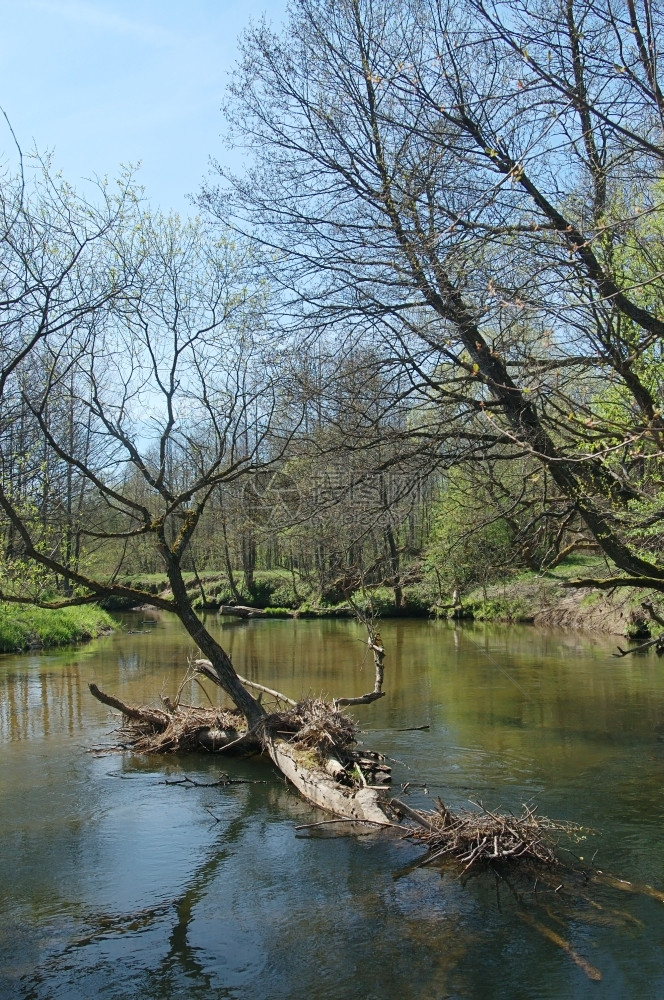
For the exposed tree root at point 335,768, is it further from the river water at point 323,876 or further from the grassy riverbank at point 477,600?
the grassy riverbank at point 477,600

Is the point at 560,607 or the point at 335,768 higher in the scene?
the point at 560,607

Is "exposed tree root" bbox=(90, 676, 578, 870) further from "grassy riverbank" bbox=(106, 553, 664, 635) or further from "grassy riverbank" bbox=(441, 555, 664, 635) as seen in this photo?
"grassy riverbank" bbox=(441, 555, 664, 635)

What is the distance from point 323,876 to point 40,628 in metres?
20.2

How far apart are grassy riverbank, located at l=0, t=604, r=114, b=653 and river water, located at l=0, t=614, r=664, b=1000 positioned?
9314mm

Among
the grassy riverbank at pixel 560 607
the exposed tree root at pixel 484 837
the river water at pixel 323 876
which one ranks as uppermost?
the grassy riverbank at pixel 560 607

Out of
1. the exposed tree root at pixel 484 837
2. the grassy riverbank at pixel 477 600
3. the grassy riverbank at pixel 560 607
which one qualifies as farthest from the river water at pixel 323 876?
the grassy riverbank at pixel 560 607

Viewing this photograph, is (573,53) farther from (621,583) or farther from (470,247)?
(621,583)

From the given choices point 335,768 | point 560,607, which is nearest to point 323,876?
point 335,768

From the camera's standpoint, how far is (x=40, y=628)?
24891mm

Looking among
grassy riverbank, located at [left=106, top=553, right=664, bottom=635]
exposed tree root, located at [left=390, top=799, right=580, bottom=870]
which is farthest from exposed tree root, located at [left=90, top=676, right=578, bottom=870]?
grassy riverbank, located at [left=106, top=553, right=664, bottom=635]

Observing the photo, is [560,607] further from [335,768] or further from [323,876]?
[323,876]

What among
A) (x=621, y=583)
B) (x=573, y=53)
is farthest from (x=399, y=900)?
(x=573, y=53)

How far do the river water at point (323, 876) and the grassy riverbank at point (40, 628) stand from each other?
30.6 ft

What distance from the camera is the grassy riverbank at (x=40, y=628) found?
Answer: 76.0 feet
